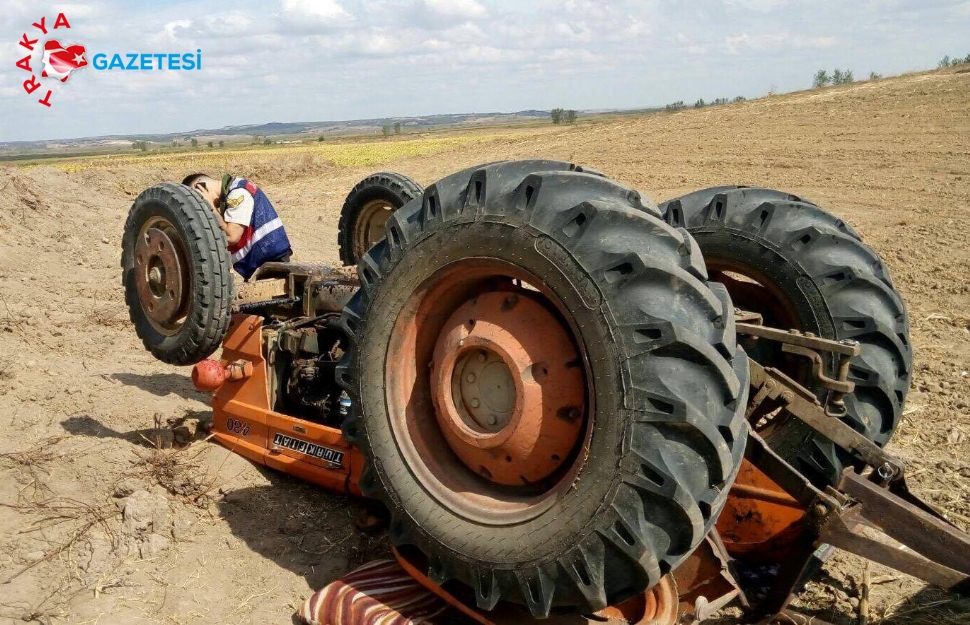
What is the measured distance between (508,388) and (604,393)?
532mm

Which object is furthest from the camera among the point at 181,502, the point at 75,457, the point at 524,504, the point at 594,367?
the point at 75,457

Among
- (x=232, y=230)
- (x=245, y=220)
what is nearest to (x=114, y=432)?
(x=232, y=230)

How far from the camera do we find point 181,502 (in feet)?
14.7

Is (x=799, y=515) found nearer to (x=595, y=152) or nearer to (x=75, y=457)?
(x=75, y=457)

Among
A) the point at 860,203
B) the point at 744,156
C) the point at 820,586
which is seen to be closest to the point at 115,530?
the point at 820,586

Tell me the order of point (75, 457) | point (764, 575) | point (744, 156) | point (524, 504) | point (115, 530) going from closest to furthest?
point (524, 504)
point (764, 575)
point (115, 530)
point (75, 457)
point (744, 156)

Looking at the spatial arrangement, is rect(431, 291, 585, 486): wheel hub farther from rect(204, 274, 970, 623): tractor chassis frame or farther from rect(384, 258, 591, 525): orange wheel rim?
rect(204, 274, 970, 623): tractor chassis frame

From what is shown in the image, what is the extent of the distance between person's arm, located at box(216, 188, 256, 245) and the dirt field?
1.41 meters

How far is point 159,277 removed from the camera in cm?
459

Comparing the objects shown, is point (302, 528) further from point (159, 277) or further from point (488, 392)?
point (488, 392)

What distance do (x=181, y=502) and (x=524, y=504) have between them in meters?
2.43

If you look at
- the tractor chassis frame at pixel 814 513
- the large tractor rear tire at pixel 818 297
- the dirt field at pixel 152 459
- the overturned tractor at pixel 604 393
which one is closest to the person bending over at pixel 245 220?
the overturned tractor at pixel 604 393

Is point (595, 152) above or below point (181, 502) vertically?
above

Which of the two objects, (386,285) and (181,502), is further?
(181,502)
